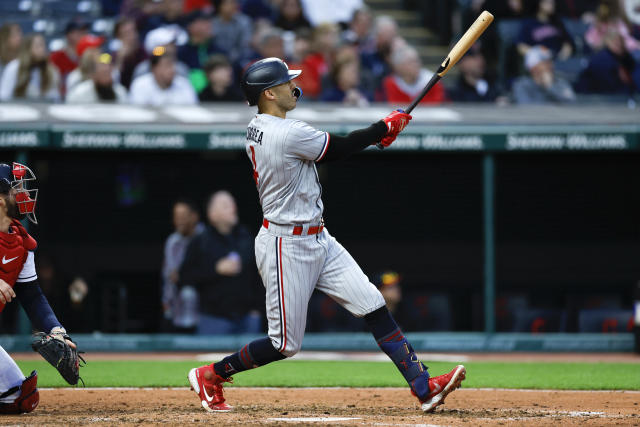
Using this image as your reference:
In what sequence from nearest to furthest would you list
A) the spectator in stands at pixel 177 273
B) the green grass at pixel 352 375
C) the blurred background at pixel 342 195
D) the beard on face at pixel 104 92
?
the green grass at pixel 352 375 < the blurred background at pixel 342 195 < the spectator in stands at pixel 177 273 < the beard on face at pixel 104 92

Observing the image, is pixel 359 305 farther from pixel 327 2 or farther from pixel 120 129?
pixel 327 2

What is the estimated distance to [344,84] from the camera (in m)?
9.67

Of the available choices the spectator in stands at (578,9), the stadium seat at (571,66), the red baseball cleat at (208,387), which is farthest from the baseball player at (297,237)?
the spectator in stands at (578,9)

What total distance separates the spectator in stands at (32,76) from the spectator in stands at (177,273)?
1.72 metres

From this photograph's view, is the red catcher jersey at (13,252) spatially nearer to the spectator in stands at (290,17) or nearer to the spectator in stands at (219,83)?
the spectator in stands at (219,83)

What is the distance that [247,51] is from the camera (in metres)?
10.2

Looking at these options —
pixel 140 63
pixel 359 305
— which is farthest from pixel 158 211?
pixel 359 305

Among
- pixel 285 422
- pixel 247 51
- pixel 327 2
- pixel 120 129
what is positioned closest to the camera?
pixel 285 422

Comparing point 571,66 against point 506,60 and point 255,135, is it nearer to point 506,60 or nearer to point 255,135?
point 506,60

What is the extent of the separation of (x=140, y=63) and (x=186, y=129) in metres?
1.44

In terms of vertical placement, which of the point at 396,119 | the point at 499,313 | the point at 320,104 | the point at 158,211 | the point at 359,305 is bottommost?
the point at 499,313

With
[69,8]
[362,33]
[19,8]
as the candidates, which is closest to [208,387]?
[362,33]

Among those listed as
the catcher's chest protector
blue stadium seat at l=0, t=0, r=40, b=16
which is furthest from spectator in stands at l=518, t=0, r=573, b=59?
the catcher's chest protector

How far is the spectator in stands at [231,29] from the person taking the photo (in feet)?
34.2
